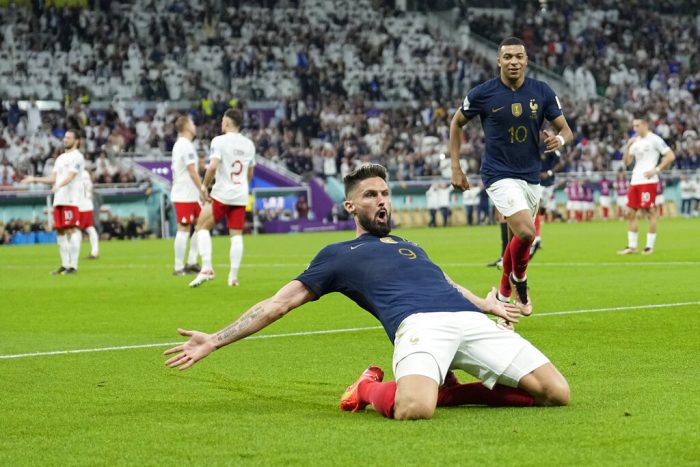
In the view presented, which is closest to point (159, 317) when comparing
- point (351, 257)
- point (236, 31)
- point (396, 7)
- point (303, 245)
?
point (351, 257)

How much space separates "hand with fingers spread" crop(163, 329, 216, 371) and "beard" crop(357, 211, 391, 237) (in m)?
1.06

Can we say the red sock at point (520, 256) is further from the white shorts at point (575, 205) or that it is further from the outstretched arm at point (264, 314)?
the white shorts at point (575, 205)

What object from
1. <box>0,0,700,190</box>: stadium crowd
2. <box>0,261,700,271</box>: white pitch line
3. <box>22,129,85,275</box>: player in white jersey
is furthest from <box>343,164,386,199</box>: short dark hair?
<box>0,0,700,190</box>: stadium crowd

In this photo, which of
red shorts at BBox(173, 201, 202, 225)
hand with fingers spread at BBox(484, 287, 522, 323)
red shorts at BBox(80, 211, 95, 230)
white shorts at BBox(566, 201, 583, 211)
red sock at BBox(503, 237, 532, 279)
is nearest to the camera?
hand with fingers spread at BBox(484, 287, 522, 323)

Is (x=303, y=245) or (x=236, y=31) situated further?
(x=236, y=31)

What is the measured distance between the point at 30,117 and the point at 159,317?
2851cm

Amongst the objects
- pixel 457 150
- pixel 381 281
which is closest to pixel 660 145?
pixel 457 150

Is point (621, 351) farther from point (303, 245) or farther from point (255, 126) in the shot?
point (255, 126)

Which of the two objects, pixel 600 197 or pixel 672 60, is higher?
pixel 672 60

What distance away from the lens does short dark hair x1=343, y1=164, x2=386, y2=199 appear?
668 cm

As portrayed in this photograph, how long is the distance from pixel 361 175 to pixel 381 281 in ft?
1.89

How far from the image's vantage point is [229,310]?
43.4ft

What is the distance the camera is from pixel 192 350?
250 inches

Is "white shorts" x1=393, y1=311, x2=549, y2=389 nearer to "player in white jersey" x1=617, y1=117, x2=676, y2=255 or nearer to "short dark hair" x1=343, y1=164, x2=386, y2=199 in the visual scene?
"short dark hair" x1=343, y1=164, x2=386, y2=199
